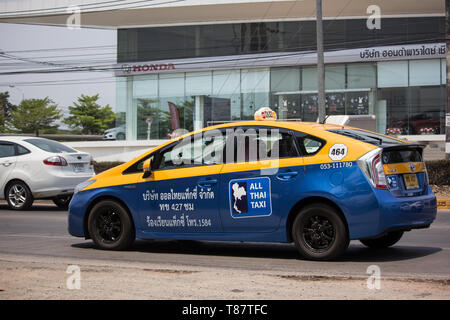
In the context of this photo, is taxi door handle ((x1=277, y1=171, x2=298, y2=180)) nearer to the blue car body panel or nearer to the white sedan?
the blue car body panel

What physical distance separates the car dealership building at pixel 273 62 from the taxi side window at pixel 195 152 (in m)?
27.7

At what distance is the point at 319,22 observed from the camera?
74.0 ft

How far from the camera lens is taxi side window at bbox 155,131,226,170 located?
7.67 meters

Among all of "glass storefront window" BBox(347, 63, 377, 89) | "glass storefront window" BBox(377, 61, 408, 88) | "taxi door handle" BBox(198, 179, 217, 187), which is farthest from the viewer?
"glass storefront window" BBox(347, 63, 377, 89)

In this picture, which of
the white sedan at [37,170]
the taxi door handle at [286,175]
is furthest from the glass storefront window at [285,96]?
the taxi door handle at [286,175]

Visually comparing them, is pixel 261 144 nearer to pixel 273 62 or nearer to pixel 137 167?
pixel 137 167

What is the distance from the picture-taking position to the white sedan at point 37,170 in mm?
14266

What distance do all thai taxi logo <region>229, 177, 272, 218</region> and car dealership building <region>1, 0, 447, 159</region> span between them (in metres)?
28.1

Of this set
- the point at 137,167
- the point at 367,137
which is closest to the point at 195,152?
the point at 137,167

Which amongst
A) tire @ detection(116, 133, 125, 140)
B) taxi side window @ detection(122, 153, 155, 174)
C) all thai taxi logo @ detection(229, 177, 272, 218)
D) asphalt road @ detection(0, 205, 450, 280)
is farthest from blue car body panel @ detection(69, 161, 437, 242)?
tire @ detection(116, 133, 125, 140)

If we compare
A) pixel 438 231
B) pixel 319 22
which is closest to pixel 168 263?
pixel 438 231

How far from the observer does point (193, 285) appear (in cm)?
577

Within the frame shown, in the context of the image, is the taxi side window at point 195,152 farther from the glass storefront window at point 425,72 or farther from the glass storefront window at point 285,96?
the glass storefront window at point 425,72

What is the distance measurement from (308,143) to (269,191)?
70 cm
